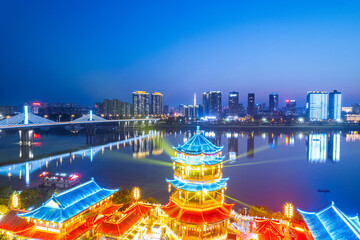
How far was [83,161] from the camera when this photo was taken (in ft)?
115

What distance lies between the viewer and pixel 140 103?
132m

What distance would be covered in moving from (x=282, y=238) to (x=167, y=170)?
67.1 ft

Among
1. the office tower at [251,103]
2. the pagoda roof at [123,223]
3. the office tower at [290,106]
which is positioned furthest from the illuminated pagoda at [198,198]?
the office tower at [290,106]

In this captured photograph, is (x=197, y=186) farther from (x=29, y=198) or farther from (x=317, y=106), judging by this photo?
(x=317, y=106)

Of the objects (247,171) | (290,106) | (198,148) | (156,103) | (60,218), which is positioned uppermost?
(156,103)

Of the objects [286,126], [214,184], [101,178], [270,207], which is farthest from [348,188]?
[286,126]

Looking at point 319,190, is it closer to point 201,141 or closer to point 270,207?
point 270,207

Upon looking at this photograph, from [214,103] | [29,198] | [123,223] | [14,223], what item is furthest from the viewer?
[214,103]

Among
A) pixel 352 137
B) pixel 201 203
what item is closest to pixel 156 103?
pixel 352 137

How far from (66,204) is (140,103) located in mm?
124972

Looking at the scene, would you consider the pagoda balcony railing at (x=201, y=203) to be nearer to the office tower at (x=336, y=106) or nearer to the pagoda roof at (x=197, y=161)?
the pagoda roof at (x=197, y=161)

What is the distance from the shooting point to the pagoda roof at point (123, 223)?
396 inches

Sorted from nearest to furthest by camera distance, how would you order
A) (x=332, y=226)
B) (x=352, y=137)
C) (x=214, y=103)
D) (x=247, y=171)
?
(x=332, y=226)
(x=247, y=171)
(x=352, y=137)
(x=214, y=103)

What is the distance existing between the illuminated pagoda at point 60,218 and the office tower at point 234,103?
494 feet
